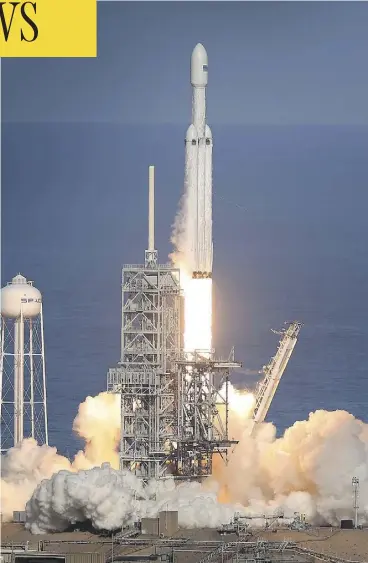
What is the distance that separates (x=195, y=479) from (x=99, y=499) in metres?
4.27

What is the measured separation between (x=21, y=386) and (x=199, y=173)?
6.78m

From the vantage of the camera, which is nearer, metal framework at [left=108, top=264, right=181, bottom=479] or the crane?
metal framework at [left=108, top=264, right=181, bottom=479]

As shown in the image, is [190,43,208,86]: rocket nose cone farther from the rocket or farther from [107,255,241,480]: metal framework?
[107,255,241,480]: metal framework

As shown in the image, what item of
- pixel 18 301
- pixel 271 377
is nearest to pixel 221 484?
pixel 271 377

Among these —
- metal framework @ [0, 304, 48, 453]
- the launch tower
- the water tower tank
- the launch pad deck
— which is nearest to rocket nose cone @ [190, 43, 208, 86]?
the launch tower

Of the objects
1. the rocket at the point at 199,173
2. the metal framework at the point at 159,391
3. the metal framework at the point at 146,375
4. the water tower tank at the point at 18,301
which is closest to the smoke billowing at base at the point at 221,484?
the metal framework at the point at 159,391

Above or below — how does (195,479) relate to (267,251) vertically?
below

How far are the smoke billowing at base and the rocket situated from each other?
3.91m

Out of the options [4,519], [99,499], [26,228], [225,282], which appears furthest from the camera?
[26,228]

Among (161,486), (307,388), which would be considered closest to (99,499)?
(161,486)

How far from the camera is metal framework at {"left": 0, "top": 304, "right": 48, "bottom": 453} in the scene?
179 feet

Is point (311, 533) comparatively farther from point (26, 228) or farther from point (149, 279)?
point (26, 228)

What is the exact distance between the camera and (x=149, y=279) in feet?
168

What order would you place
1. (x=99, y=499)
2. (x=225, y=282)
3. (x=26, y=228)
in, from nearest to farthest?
1. (x=99, y=499)
2. (x=225, y=282)
3. (x=26, y=228)
